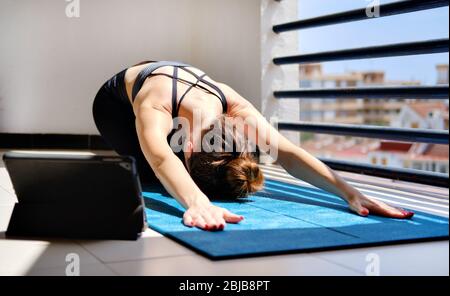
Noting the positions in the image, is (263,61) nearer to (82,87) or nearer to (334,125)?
(334,125)

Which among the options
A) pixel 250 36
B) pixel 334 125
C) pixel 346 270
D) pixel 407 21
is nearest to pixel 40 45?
pixel 250 36

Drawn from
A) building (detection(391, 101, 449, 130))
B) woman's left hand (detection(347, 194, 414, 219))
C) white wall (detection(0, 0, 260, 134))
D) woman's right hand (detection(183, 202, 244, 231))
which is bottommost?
woman's left hand (detection(347, 194, 414, 219))

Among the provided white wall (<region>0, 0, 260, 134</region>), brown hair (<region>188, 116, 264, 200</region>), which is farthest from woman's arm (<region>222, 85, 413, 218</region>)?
white wall (<region>0, 0, 260, 134</region>)

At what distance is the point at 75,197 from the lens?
1.92 meters

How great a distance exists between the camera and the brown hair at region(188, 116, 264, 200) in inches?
98.3

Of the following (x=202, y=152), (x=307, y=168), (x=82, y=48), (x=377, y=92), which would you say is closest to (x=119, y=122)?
(x=202, y=152)

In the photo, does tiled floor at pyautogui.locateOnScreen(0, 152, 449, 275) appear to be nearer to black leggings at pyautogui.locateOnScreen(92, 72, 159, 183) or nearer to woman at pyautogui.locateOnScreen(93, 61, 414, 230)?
woman at pyautogui.locateOnScreen(93, 61, 414, 230)

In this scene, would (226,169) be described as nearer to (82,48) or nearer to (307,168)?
(307,168)

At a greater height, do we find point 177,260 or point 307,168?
point 307,168

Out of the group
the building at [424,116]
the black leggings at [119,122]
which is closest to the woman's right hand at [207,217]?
the black leggings at [119,122]

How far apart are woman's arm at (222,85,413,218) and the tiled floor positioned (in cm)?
42

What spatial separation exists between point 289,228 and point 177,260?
51 cm

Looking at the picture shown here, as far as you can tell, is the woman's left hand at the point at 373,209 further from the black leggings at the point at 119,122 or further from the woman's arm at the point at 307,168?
the black leggings at the point at 119,122

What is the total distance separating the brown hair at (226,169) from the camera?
2498 millimetres
